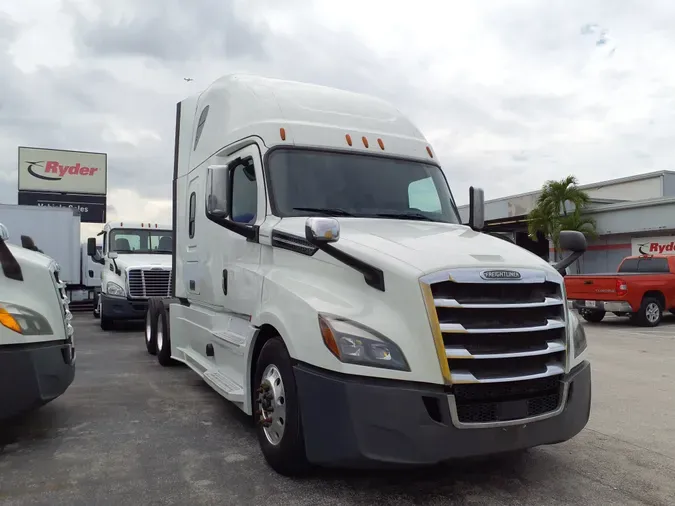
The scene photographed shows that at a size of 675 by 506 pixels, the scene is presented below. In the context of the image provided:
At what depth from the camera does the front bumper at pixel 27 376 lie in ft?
14.2

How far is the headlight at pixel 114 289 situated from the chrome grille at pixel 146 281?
1.15 ft

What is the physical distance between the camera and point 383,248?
13.0 feet

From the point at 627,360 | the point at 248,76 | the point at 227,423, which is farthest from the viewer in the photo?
the point at 627,360

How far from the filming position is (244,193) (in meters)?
5.20

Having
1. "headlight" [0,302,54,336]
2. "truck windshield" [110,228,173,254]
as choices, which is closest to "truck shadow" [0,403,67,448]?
"headlight" [0,302,54,336]

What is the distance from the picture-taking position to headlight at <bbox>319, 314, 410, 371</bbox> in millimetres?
3521

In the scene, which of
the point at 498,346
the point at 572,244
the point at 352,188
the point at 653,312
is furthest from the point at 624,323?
the point at 498,346

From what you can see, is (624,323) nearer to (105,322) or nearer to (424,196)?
(424,196)

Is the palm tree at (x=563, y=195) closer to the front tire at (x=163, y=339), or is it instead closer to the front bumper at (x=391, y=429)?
the front tire at (x=163, y=339)

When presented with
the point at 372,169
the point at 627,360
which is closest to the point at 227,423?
the point at 372,169

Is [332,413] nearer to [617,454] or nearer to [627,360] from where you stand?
[617,454]

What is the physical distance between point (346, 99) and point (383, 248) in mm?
2257

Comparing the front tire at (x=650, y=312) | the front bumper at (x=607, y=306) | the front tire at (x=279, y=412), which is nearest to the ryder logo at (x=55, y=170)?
the front bumper at (x=607, y=306)

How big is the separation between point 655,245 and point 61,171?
33.5m
